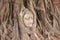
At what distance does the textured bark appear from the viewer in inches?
53.1

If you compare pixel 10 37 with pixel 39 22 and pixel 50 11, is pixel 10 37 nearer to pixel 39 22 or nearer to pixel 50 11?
pixel 39 22

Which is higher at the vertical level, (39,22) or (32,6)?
(32,6)

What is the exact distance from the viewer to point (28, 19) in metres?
1.37

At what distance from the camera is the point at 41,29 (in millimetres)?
1359

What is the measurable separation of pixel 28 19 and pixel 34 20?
0.05 meters

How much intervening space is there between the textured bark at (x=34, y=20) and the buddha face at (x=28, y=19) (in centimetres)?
2

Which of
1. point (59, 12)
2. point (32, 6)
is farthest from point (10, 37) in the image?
point (59, 12)

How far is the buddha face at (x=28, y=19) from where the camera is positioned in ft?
4.48

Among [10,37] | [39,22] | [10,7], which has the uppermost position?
[10,7]

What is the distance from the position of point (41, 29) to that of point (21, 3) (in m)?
0.25

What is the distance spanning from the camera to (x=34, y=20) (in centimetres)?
137

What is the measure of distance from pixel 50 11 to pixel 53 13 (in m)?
0.03

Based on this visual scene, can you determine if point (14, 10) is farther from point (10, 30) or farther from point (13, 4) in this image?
point (10, 30)

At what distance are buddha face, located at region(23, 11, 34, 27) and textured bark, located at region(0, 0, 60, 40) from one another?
0.05 ft
